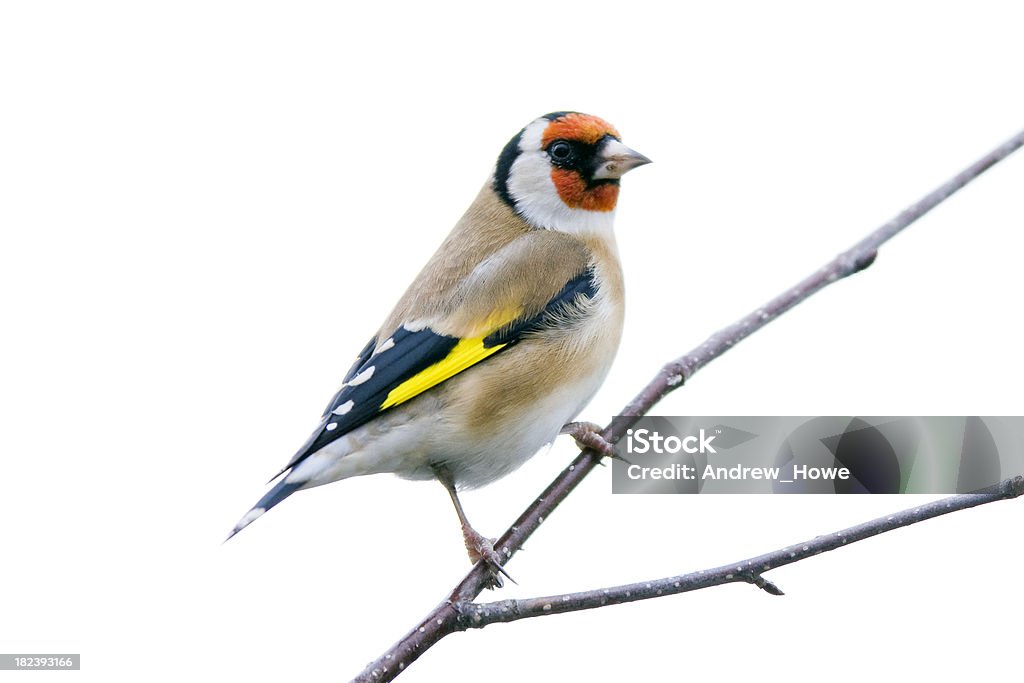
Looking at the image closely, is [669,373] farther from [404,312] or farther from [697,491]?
[404,312]

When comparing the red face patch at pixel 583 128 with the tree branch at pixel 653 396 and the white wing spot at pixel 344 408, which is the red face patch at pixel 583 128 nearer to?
the tree branch at pixel 653 396

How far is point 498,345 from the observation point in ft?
11.5

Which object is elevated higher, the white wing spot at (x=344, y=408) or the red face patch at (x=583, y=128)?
the red face patch at (x=583, y=128)

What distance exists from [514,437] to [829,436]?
3.42 feet

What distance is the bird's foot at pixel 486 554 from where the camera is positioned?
3336 mm

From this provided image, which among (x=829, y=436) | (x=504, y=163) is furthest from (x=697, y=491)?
(x=504, y=163)

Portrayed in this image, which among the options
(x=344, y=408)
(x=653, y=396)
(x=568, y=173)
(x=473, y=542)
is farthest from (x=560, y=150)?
(x=473, y=542)

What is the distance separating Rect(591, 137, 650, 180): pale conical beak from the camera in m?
3.69

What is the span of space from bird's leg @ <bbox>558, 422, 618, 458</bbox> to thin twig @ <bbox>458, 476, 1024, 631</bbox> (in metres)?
0.60

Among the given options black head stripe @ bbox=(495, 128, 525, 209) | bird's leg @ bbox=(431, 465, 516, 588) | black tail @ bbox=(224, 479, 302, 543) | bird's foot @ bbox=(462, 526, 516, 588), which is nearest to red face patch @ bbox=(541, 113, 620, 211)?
black head stripe @ bbox=(495, 128, 525, 209)

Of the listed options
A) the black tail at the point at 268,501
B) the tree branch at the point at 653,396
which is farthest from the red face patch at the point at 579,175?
the black tail at the point at 268,501

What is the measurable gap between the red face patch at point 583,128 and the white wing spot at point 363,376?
1130mm

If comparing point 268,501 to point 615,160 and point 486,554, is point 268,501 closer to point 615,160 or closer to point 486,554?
point 486,554

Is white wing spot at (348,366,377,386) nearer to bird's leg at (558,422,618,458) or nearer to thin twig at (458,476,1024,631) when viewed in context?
bird's leg at (558,422,618,458)
